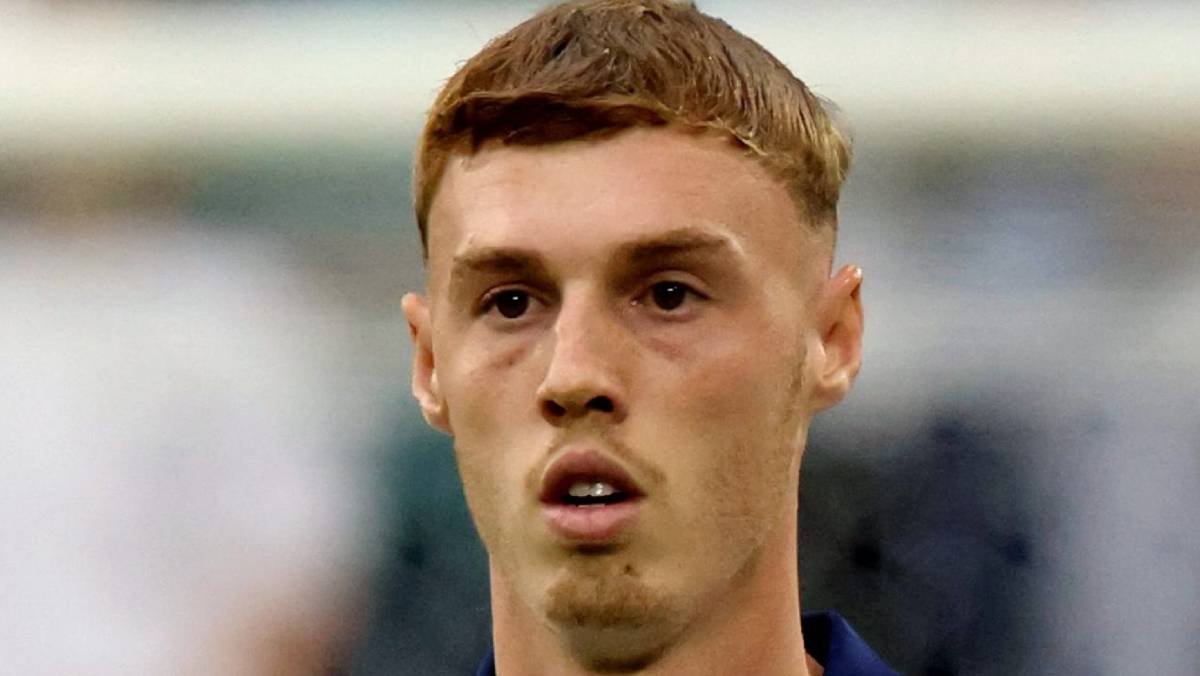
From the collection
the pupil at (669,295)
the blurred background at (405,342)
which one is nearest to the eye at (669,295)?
the pupil at (669,295)

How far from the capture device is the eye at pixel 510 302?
0.92 metres

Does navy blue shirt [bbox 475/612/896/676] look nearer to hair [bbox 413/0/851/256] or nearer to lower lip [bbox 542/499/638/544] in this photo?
lower lip [bbox 542/499/638/544]

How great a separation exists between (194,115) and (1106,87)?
34.4 inches

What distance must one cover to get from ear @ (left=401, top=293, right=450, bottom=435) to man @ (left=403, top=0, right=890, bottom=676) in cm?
5

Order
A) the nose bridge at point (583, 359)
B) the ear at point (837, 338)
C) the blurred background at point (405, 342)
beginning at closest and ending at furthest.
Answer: the nose bridge at point (583, 359), the ear at point (837, 338), the blurred background at point (405, 342)

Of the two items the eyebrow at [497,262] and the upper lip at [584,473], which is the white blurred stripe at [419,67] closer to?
the eyebrow at [497,262]

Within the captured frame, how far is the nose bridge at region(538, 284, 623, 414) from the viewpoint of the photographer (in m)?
0.86

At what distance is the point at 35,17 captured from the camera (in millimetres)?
1545

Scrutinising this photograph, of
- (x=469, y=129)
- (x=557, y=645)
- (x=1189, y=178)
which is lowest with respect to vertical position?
(x=557, y=645)

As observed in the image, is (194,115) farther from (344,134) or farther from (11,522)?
(11,522)

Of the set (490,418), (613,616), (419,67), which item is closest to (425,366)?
(490,418)

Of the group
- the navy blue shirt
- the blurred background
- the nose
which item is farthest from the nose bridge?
the blurred background

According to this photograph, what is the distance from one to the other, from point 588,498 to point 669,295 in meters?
0.13

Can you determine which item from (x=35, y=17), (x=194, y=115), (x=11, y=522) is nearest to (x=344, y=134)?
(x=194, y=115)
